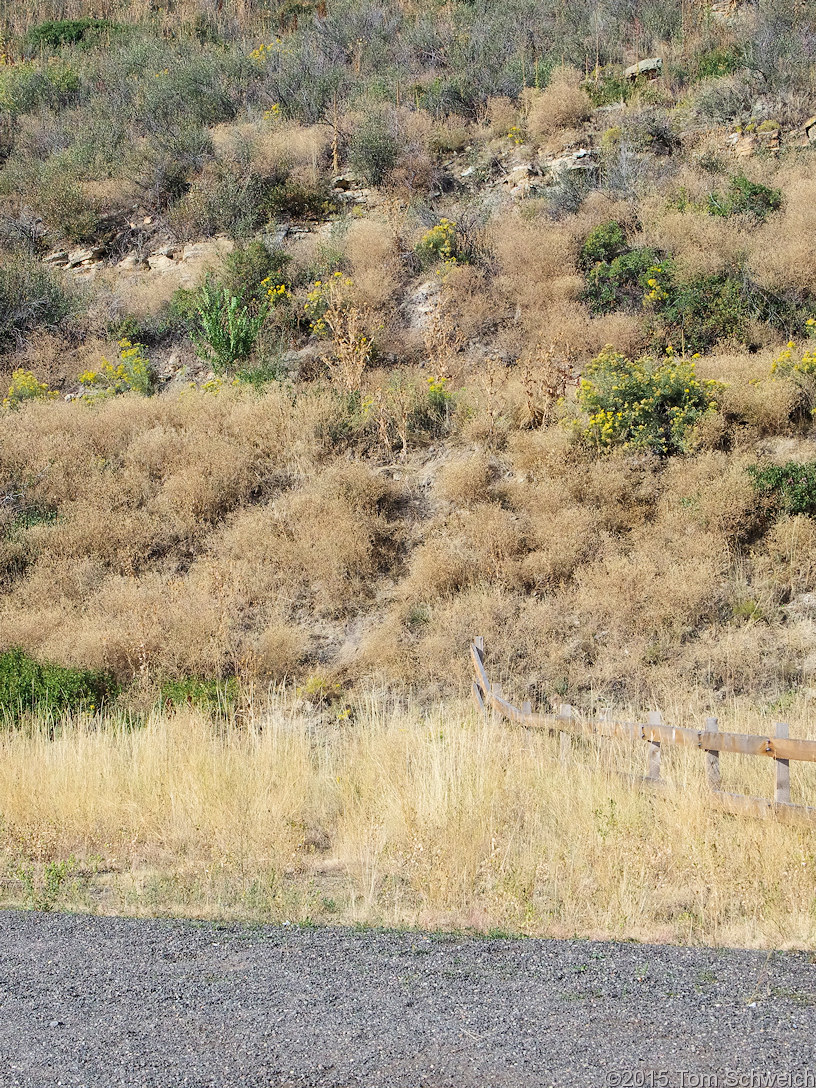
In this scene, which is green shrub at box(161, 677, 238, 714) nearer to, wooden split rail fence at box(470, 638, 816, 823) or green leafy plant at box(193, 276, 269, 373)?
wooden split rail fence at box(470, 638, 816, 823)

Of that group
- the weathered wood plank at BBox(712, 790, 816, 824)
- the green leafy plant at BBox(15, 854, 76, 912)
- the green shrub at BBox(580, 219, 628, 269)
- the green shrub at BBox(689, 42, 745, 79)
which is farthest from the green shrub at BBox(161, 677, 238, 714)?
the green shrub at BBox(689, 42, 745, 79)

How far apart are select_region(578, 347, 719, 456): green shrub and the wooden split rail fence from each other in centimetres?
593

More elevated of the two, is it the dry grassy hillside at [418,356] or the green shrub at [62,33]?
the green shrub at [62,33]

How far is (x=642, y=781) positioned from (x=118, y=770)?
156 inches

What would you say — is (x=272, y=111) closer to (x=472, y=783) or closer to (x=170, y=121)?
(x=170, y=121)

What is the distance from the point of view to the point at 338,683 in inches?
400

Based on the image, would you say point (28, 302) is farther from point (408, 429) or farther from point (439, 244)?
point (408, 429)

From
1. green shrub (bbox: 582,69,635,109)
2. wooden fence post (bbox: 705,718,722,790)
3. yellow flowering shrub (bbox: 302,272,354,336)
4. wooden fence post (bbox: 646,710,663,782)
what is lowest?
yellow flowering shrub (bbox: 302,272,354,336)

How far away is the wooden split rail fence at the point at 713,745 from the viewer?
494 cm

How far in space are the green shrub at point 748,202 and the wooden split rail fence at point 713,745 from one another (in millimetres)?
12799

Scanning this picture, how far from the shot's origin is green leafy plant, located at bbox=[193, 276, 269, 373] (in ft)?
53.7

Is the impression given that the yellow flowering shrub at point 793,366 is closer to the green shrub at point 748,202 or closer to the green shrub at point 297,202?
the green shrub at point 748,202

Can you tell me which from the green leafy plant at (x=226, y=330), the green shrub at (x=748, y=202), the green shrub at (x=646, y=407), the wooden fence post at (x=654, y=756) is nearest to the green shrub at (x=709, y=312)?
the green shrub at (x=748, y=202)

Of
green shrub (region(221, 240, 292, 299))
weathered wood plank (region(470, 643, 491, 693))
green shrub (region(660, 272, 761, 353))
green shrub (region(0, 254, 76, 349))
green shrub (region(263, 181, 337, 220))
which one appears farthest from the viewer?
green shrub (region(263, 181, 337, 220))
